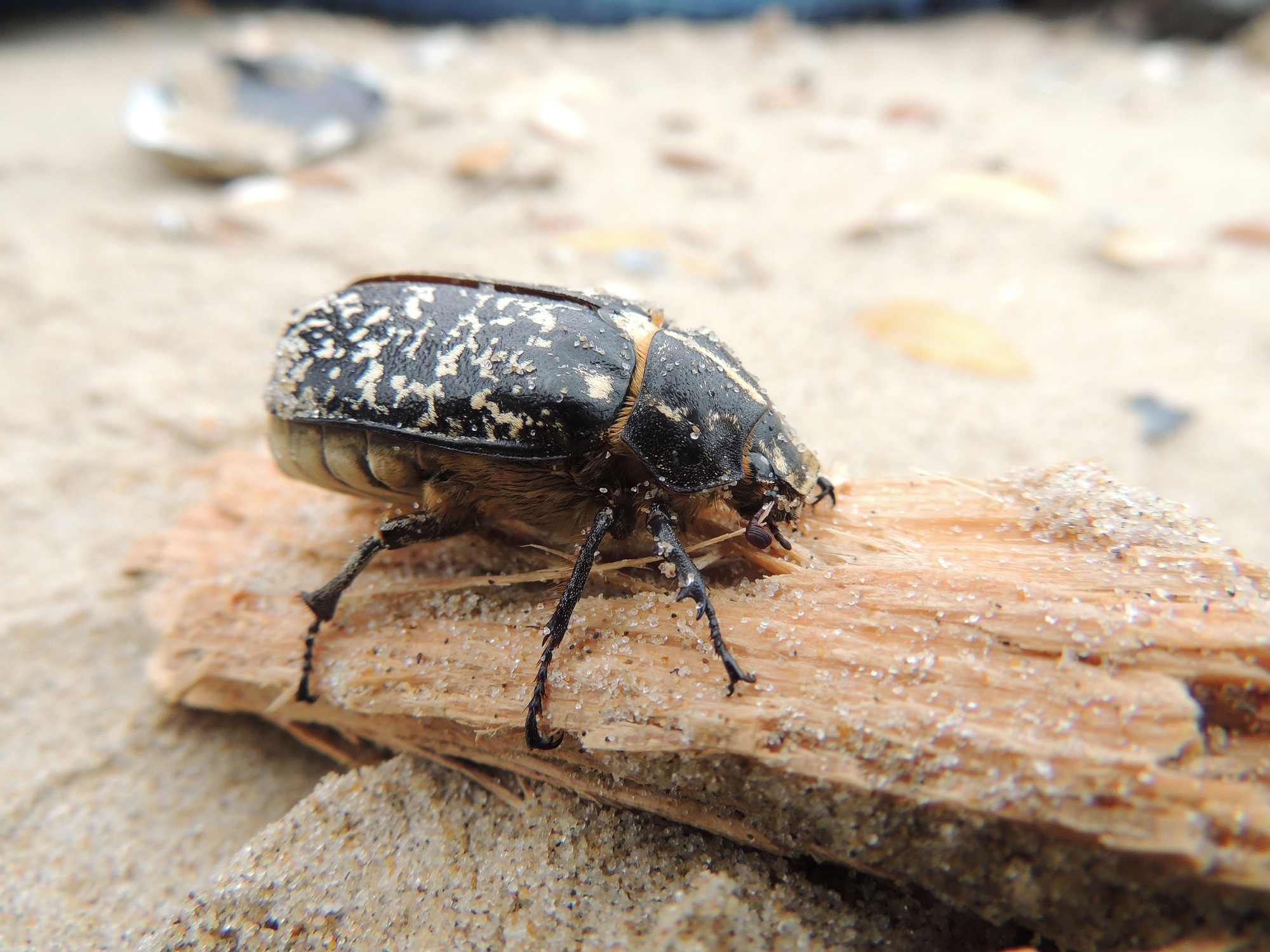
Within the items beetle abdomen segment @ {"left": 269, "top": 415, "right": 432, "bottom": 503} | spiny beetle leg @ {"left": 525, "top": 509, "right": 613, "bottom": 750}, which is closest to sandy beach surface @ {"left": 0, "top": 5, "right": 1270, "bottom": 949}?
spiny beetle leg @ {"left": 525, "top": 509, "right": 613, "bottom": 750}

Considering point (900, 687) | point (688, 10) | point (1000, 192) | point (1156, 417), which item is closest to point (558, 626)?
point (900, 687)

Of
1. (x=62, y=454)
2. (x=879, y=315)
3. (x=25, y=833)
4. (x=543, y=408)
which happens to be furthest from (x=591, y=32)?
(x=25, y=833)

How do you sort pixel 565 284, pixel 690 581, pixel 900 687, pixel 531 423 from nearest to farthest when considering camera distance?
pixel 900 687 → pixel 690 581 → pixel 531 423 → pixel 565 284

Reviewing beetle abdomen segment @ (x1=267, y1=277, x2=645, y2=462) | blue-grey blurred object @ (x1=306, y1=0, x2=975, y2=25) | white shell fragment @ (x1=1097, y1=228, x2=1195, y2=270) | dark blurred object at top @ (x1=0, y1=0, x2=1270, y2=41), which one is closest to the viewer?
beetle abdomen segment @ (x1=267, y1=277, x2=645, y2=462)

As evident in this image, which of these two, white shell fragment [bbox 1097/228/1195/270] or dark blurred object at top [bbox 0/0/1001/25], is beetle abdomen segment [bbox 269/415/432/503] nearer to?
white shell fragment [bbox 1097/228/1195/270]

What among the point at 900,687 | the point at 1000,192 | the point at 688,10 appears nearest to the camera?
the point at 900,687

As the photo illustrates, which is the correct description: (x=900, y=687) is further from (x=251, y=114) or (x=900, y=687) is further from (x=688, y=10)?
(x=688, y=10)
